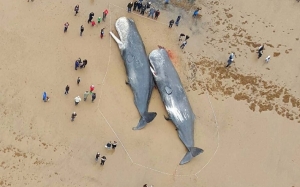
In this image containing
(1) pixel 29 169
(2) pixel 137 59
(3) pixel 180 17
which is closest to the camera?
(1) pixel 29 169

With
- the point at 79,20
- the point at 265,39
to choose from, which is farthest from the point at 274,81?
the point at 79,20

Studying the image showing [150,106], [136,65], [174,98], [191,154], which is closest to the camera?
[191,154]

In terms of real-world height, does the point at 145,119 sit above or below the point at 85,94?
below

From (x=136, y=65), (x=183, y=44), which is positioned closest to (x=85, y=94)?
(x=136, y=65)

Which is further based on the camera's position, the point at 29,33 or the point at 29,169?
the point at 29,33

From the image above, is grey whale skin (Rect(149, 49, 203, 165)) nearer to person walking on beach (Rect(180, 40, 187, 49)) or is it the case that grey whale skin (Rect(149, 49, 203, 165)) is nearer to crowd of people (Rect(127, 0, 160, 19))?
person walking on beach (Rect(180, 40, 187, 49))

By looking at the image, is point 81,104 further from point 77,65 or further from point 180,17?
point 180,17

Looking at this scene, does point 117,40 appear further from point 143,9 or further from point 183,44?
point 183,44

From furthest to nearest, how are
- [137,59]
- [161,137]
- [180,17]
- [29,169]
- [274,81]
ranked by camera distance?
1. [180,17]
2. [274,81]
3. [137,59]
4. [161,137]
5. [29,169]
